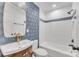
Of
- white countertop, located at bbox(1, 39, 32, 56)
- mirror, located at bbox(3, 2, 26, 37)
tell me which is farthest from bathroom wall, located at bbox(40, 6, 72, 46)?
white countertop, located at bbox(1, 39, 32, 56)

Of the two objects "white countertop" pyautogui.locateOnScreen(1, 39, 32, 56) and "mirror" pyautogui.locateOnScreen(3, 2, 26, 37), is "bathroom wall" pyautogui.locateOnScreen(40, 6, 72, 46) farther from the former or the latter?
"white countertop" pyautogui.locateOnScreen(1, 39, 32, 56)

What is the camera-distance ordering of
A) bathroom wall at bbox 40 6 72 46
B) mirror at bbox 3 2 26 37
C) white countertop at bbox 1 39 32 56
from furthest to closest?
bathroom wall at bbox 40 6 72 46, mirror at bbox 3 2 26 37, white countertop at bbox 1 39 32 56

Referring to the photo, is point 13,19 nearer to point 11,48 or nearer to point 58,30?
point 11,48

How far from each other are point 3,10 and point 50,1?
72.4 inches

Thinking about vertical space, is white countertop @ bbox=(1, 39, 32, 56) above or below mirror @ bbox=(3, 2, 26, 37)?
below

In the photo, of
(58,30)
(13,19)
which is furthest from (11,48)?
(58,30)

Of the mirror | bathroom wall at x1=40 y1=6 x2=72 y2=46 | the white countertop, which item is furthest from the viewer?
bathroom wall at x1=40 y1=6 x2=72 y2=46

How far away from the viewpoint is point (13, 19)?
5.52 ft

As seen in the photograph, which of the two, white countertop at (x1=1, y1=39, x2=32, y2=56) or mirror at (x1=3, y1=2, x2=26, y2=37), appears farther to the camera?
mirror at (x1=3, y1=2, x2=26, y2=37)

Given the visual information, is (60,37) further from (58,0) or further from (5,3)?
(5,3)

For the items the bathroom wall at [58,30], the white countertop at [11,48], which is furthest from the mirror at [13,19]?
the bathroom wall at [58,30]

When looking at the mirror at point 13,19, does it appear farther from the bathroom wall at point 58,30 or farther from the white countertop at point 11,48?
the bathroom wall at point 58,30

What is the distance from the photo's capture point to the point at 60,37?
3209mm

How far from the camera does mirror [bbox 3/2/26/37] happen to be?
1.51 meters
